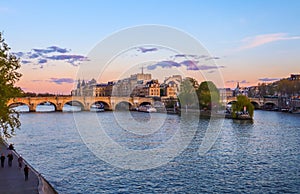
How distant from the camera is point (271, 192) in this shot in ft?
64.4

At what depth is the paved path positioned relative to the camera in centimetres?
1650

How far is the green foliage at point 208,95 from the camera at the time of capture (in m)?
89.1

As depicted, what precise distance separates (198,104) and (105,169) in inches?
2893

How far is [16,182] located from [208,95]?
75.1 m

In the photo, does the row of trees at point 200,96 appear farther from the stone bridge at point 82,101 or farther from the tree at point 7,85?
the tree at point 7,85

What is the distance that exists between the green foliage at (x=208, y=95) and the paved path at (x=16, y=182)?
70.6 meters

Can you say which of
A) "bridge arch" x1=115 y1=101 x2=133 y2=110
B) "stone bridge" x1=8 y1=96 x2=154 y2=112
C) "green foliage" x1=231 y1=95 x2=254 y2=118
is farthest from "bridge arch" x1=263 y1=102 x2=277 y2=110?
"green foliage" x1=231 y1=95 x2=254 y2=118

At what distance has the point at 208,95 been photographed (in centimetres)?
9006

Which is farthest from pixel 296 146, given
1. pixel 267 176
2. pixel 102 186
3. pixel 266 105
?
pixel 266 105

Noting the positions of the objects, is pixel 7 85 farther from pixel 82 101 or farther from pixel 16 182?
pixel 82 101

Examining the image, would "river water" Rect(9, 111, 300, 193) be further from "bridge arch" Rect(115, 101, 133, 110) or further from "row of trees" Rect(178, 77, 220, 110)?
"bridge arch" Rect(115, 101, 133, 110)

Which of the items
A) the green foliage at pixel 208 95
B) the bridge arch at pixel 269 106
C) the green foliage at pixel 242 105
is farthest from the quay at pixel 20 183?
the bridge arch at pixel 269 106

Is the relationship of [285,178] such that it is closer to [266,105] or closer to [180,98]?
[180,98]

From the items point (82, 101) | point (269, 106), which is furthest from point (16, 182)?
point (269, 106)
